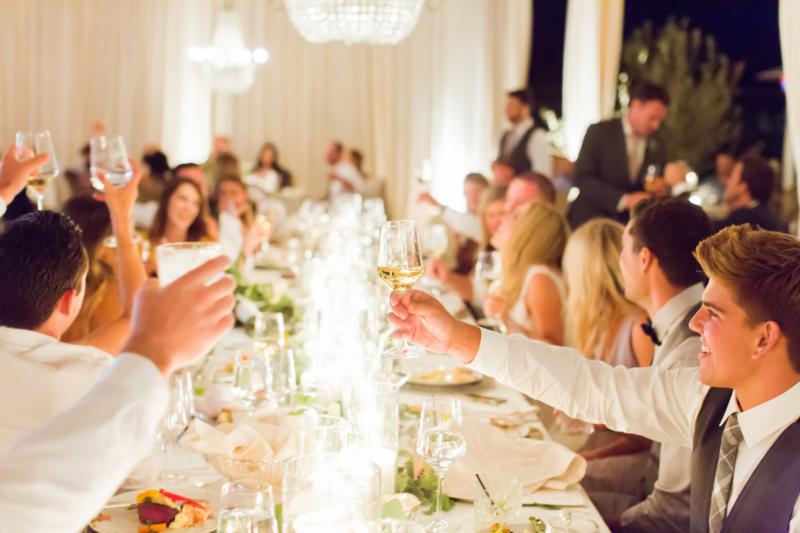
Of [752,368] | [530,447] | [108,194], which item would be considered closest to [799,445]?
[752,368]

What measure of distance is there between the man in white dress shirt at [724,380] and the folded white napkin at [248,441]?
0.31 m

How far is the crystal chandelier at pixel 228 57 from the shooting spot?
7406 mm

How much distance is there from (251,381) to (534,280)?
5.23 ft

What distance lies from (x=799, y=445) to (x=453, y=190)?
7.45 metres

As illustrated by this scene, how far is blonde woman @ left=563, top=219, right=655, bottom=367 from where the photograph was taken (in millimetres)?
2594

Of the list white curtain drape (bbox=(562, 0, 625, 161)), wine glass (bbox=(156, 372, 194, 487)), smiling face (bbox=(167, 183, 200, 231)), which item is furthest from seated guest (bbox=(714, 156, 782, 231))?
wine glass (bbox=(156, 372, 194, 487))

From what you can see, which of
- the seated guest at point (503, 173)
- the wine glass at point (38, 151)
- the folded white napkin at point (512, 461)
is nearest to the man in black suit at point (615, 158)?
the seated guest at point (503, 173)

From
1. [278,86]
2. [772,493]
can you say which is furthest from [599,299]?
[278,86]

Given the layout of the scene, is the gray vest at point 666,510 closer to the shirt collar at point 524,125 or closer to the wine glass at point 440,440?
the wine glass at point 440,440

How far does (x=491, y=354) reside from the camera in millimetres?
1612

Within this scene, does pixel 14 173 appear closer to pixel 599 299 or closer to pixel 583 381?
pixel 583 381

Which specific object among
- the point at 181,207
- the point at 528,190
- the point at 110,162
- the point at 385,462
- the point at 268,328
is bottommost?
the point at 385,462

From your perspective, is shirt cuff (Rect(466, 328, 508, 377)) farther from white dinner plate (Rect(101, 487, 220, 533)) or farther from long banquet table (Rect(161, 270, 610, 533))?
white dinner plate (Rect(101, 487, 220, 533))

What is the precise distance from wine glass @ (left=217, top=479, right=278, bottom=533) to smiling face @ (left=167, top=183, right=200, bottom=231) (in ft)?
9.75
